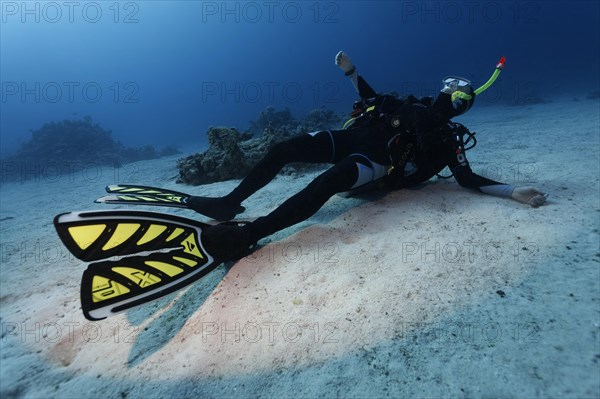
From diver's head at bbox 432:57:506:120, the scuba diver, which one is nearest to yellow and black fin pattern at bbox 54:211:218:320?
the scuba diver

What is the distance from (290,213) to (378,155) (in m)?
1.52

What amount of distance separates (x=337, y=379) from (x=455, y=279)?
4.12ft

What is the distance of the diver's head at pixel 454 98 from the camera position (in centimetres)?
366

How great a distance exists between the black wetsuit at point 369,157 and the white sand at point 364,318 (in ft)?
1.40

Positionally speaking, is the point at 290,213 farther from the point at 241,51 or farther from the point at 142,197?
the point at 241,51

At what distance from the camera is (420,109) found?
3707 millimetres

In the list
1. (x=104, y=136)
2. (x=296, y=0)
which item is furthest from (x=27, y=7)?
(x=104, y=136)

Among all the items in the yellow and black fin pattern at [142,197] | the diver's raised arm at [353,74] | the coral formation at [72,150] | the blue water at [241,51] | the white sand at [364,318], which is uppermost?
the blue water at [241,51]

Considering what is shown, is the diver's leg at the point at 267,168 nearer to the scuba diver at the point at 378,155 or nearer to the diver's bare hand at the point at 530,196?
the scuba diver at the point at 378,155

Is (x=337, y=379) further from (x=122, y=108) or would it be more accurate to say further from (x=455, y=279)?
(x=122, y=108)

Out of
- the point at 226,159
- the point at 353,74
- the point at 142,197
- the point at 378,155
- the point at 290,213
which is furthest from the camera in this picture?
the point at 226,159

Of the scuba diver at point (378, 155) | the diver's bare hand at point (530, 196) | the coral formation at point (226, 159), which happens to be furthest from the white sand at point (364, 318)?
the coral formation at point (226, 159)

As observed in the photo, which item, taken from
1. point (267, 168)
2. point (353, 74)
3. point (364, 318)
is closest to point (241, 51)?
point (353, 74)

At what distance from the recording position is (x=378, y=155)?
3.78 metres
